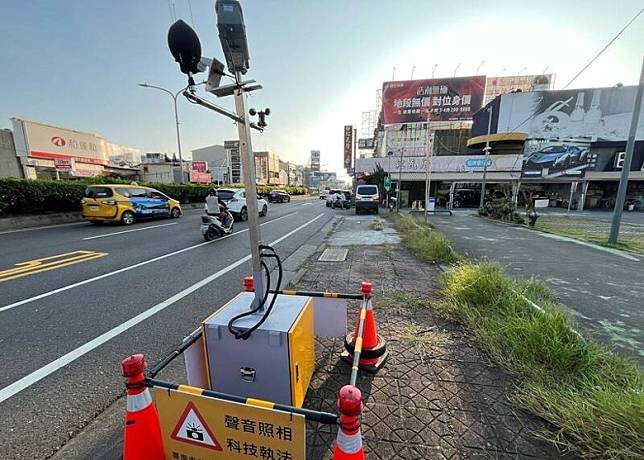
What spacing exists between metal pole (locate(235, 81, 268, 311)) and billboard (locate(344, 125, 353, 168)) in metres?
46.5

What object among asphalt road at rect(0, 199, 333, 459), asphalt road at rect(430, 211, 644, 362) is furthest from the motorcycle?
asphalt road at rect(430, 211, 644, 362)

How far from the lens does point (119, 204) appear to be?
11.1m

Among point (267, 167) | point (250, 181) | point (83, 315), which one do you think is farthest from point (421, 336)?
point (267, 167)

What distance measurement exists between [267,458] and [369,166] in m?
29.5

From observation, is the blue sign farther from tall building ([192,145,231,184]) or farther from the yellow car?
tall building ([192,145,231,184])

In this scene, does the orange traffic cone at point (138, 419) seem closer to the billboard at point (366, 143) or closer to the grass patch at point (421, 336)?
the grass patch at point (421, 336)

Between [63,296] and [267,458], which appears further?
[63,296]

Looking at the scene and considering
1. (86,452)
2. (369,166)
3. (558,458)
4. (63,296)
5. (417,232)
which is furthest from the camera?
(369,166)

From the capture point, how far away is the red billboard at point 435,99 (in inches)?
1384

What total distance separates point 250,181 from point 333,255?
5125 millimetres

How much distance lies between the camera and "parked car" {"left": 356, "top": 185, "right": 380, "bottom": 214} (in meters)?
18.8

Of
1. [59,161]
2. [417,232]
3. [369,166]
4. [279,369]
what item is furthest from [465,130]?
[59,161]

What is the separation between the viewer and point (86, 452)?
1766 millimetres

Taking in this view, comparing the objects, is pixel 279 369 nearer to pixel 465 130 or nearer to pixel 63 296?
pixel 63 296
